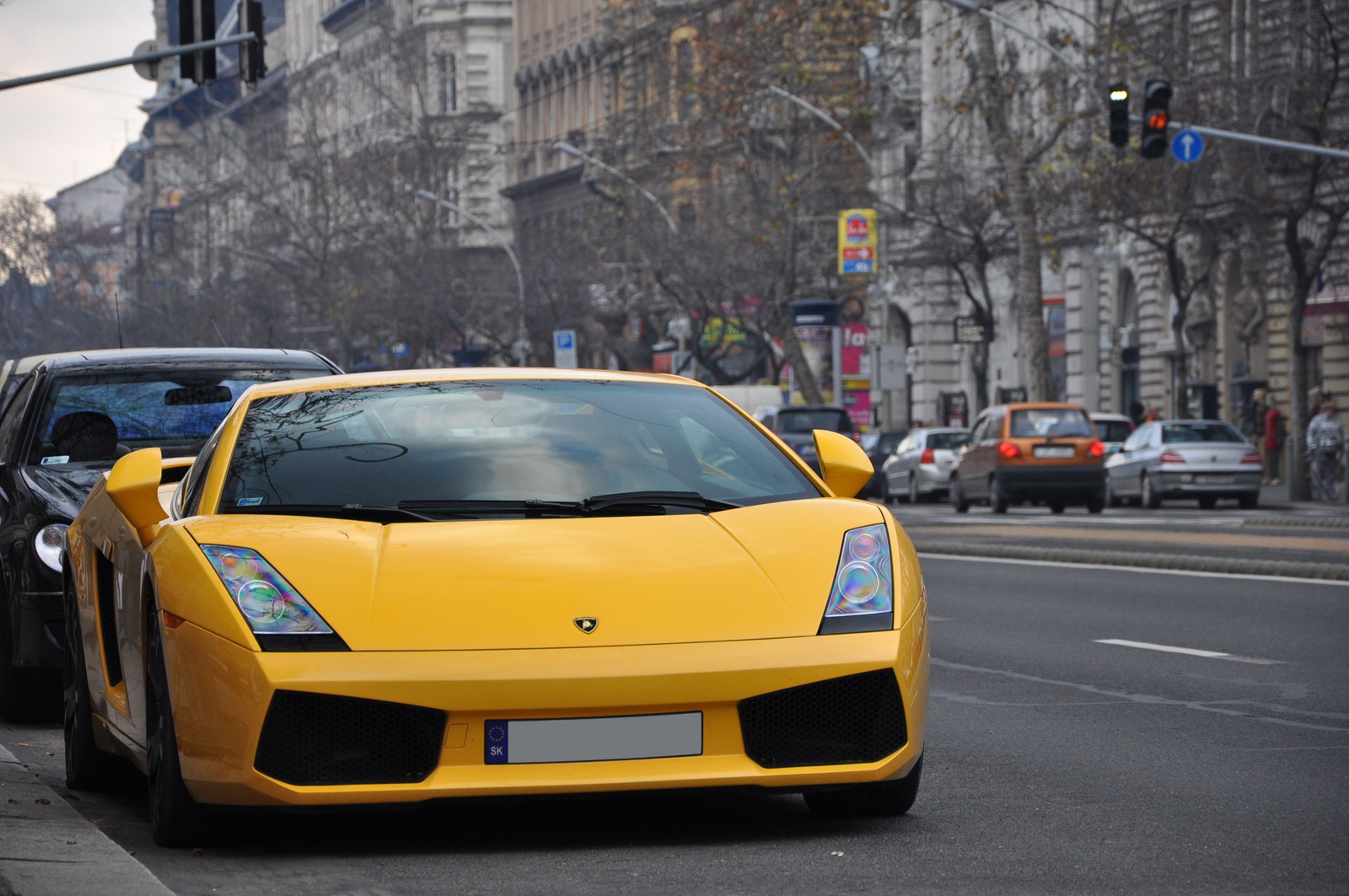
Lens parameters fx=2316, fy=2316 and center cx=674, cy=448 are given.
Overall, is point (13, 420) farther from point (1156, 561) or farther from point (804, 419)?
point (804, 419)

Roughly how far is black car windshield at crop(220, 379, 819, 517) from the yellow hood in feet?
0.86

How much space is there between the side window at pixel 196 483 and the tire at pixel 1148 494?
3148 cm

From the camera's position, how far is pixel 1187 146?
32.0m

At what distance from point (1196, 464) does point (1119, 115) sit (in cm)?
791

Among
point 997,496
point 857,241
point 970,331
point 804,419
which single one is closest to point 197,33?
point 997,496

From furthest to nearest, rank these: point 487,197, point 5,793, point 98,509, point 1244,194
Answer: point 487,197 < point 1244,194 < point 98,509 < point 5,793

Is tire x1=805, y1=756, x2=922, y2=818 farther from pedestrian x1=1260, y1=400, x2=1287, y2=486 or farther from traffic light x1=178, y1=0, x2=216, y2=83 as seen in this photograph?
pedestrian x1=1260, y1=400, x2=1287, y2=486

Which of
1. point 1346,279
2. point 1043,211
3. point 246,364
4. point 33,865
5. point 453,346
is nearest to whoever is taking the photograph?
point 33,865

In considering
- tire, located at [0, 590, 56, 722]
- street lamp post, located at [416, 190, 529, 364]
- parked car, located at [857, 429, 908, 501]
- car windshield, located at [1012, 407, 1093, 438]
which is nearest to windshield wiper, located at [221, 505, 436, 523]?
tire, located at [0, 590, 56, 722]

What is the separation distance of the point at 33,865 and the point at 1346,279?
3704 centimetres

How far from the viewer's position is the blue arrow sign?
104 feet

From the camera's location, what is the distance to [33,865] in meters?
5.32

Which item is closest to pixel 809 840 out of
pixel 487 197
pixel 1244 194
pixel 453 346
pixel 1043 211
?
pixel 1244 194

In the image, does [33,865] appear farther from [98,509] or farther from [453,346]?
[453,346]
